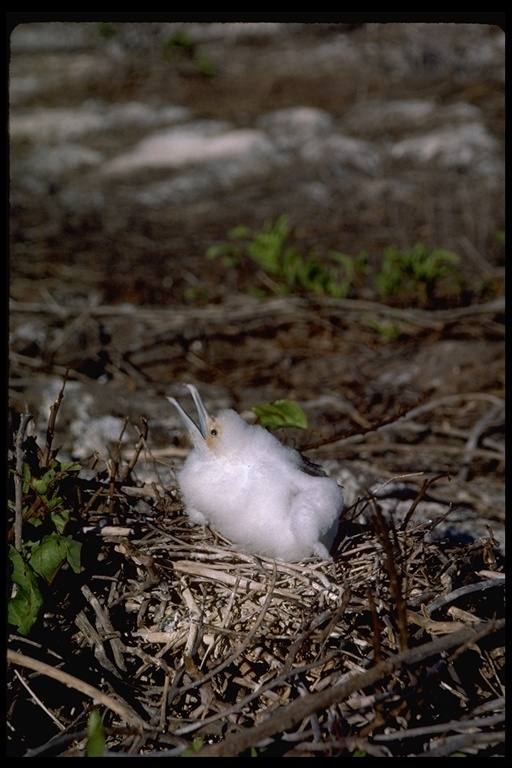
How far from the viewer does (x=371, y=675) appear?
75.7 inches

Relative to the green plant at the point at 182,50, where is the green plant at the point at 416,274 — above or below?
below

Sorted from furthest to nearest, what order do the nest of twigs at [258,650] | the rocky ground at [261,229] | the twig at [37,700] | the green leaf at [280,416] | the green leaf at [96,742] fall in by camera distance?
the rocky ground at [261,229]
the green leaf at [280,416]
the twig at [37,700]
the nest of twigs at [258,650]
the green leaf at [96,742]

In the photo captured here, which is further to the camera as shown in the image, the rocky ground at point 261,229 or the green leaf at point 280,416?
the rocky ground at point 261,229

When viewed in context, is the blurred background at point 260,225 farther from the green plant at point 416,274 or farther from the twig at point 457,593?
the twig at point 457,593

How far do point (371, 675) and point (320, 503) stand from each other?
63 cm

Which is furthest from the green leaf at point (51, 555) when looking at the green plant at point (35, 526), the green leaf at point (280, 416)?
the green leaf at point (280, 416)

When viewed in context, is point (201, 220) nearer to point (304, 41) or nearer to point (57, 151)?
point (57, 151)

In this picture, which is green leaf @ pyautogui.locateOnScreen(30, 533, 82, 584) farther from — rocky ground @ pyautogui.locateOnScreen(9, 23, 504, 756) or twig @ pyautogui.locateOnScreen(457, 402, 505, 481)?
twig @ pyautogui.locateOnScreen(457, 402, 505, 481)

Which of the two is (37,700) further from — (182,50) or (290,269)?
(182,50)

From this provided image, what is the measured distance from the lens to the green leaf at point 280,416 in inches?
114

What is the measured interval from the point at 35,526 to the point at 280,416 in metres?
1.06

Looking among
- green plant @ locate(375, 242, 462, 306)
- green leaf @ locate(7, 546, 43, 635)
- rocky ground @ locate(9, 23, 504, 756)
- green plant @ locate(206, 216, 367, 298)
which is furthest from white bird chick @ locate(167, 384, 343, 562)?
green plant @ locate(375, 242, 462, 306)

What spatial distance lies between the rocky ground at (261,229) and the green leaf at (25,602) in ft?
2.36

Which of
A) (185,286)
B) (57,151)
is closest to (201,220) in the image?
(185,286)
